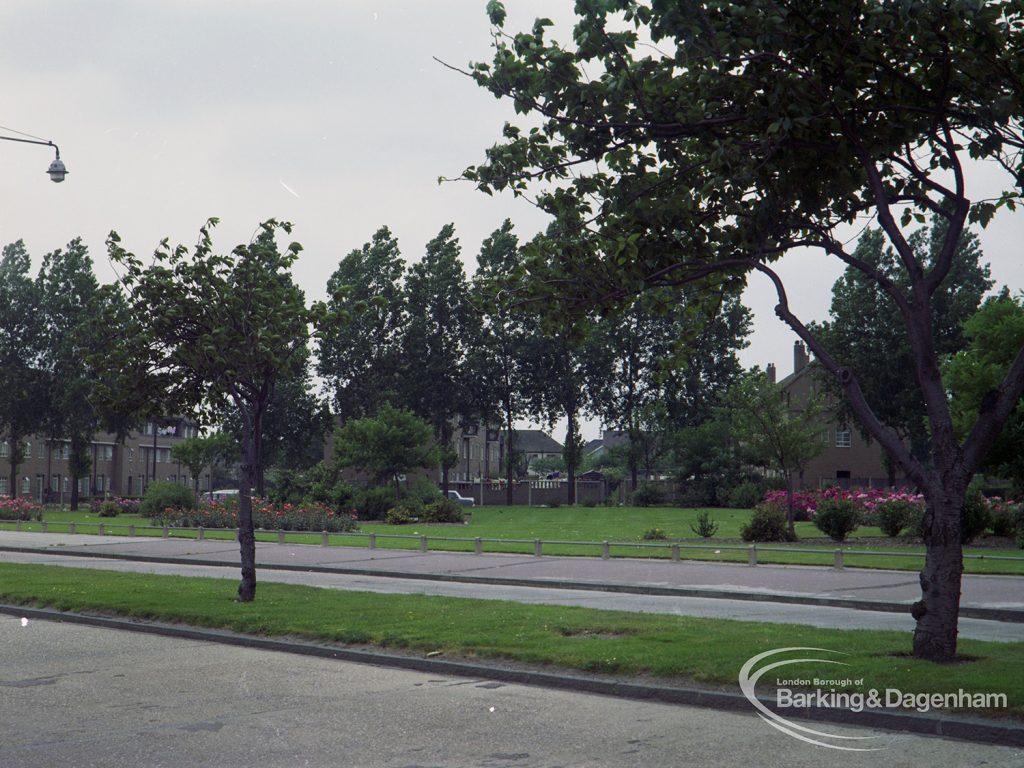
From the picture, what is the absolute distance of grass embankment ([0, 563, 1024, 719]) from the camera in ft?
30.7

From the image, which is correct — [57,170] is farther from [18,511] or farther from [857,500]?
[18,511]

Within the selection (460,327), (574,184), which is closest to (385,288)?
(460,327)

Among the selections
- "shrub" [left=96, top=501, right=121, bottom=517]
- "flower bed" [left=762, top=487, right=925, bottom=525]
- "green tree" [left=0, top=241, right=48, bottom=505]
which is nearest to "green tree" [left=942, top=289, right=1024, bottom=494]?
"flower bed" [left=762, top=487, right=925, bottom=525]

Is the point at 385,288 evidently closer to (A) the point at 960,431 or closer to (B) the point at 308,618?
(A) the point at 960,431

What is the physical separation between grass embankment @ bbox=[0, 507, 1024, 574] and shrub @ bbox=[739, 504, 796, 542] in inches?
22.3

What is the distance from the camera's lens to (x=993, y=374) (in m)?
29.5

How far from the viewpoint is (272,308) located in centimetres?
1590

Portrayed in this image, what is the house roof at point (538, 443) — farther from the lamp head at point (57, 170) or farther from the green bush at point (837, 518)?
the lamp head at point (57, 170)

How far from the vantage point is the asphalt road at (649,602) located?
47.3ft

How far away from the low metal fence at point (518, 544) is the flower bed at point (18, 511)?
4.29m

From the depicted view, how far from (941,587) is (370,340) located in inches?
2721

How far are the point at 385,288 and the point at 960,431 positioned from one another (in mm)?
50909

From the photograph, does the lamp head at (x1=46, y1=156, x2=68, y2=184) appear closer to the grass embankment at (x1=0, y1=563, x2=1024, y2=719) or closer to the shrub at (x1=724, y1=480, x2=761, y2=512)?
the grass embankment at (x1=0, y1=563, x2=1024, y2=719)

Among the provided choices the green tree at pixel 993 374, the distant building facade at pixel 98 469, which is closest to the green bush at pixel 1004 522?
the green tree at pixel 993 374
